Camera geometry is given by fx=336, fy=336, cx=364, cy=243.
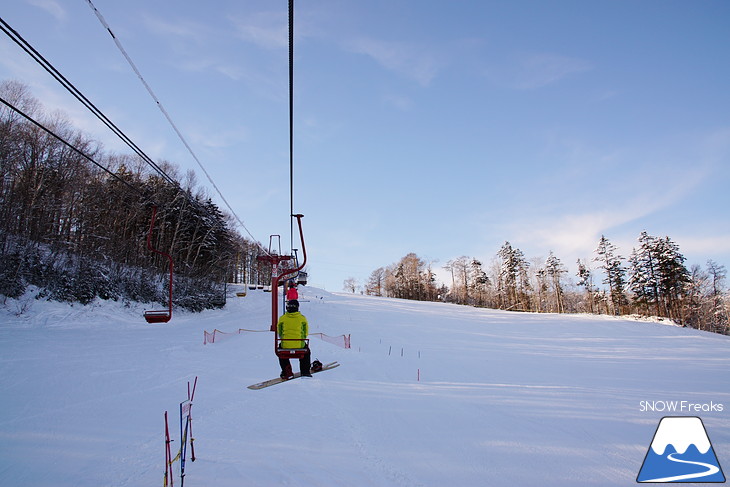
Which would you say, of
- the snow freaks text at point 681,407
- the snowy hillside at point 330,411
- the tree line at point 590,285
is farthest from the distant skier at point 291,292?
the tree line at point 590,285

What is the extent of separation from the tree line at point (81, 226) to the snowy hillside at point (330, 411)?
3741 millimetres

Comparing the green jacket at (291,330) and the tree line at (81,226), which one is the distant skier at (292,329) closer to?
the green jacket at (291,330)

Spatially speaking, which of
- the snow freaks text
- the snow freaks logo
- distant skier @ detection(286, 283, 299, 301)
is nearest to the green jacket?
the snow freaks logo

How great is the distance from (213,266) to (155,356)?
30876 millimetres

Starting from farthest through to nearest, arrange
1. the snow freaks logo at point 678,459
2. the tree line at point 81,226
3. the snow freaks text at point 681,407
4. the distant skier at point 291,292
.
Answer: the tree line at point 81,226 → the distant skier at point 291,292 → the snow freaks text at point 681,407 → the snow freaks logo at point 678,459

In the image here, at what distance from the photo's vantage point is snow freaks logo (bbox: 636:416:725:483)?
5.54 metres

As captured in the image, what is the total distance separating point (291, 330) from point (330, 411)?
A: 213 centimetres

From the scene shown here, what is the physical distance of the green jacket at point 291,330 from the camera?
26.6 ft

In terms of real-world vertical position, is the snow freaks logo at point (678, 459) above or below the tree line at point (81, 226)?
below

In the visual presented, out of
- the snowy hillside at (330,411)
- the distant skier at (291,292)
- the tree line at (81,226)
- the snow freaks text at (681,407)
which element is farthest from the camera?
the tree line at (81,226)

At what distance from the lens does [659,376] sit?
48.1ft

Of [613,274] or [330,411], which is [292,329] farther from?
[613,274]

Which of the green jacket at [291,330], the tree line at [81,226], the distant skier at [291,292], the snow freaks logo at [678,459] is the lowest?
the snow freaks logo at [678,459]

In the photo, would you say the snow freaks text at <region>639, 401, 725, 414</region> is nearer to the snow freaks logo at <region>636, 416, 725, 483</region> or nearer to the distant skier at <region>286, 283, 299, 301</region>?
the snow freaks logo at <region>636, 416, 725, 483</region>
